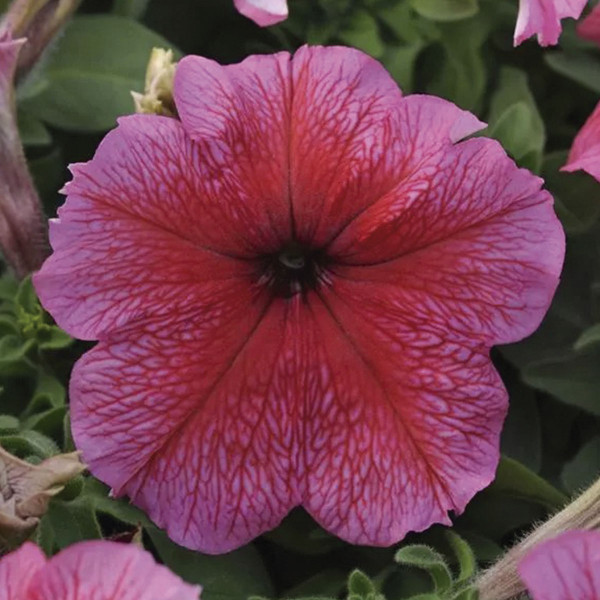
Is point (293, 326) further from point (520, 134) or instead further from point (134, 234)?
point (520, 134)

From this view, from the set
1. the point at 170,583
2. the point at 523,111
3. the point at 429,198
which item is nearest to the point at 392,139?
the point at 429,198

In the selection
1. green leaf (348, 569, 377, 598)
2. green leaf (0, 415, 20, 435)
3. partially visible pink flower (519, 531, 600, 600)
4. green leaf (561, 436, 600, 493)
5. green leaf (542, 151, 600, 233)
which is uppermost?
partially visible pink flower (519, 531, 600, 600)

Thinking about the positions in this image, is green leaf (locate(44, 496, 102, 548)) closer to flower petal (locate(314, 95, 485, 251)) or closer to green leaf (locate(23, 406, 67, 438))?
green leaf (locate(23, 406, 67, 438))

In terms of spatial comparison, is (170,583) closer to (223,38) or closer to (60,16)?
(60,16)

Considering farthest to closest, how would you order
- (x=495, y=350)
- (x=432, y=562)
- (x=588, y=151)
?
(x=495, y=350), (x=588, y=151), (x=432, y=562)

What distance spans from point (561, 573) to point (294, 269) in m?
0.26

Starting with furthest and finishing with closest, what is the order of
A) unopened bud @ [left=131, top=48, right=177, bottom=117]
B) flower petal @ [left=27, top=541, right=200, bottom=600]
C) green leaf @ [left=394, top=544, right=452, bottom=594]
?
unopened bud @ [left=131, top=48, right=177, bottom=117], green leaf @ [left=394, top=544, right=452, bottom=594], flower petal @ [left=27, top=541, right=200, bottom=600]

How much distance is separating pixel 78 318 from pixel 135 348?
0.03 meters

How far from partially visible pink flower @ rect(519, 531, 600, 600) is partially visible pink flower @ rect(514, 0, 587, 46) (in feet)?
1.01

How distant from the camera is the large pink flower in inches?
24.1

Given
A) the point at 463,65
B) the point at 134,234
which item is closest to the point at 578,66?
the point at 463,65

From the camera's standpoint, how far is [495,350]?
80 centimetres

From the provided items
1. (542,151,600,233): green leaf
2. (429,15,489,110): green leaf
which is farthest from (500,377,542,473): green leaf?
(429,15,489,110): green leaf

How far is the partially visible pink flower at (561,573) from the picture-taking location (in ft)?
1.57
